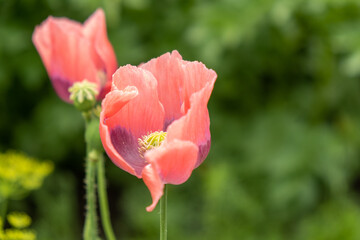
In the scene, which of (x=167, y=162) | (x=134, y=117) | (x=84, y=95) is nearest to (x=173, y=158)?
(x=167, y=162)

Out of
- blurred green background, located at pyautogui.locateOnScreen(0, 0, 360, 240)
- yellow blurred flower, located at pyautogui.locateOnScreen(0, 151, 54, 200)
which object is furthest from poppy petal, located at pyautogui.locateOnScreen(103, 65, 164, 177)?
blurred green background, located at pyautogui.locateOnScreen(0, 0, 360, 240)

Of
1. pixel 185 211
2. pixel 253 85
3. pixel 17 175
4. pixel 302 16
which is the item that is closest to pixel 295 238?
pixel 185 211

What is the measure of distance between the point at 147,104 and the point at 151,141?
1.8 inches

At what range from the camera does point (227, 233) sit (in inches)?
75.2

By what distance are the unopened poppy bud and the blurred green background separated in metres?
1.09

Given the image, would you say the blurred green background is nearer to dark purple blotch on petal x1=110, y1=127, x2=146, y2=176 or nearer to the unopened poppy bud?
the unopened poppy bud

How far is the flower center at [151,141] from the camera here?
2.31 feet

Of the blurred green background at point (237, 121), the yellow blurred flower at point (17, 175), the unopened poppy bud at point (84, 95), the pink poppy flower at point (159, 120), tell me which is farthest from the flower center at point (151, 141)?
the blurred green background at point (237, 121)

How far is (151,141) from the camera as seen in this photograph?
71 centimetres

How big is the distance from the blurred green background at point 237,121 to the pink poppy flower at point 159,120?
119 cm

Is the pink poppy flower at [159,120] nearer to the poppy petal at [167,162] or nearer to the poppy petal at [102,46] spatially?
the poppy petal at [167,162]

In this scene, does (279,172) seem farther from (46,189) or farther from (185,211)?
(46,189)

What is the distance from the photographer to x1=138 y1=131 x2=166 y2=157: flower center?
0.70 m

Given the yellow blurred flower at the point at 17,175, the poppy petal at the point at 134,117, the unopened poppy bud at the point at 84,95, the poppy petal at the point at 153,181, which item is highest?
the yellow blurred flower at the point at 17,175
